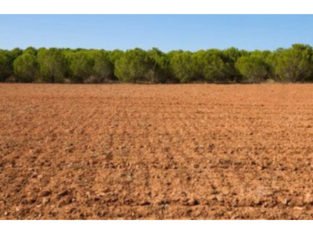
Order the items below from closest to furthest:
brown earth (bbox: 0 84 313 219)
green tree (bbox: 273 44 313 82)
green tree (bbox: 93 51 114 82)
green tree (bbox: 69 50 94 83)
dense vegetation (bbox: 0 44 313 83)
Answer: brown earth (bbox: 0 84 313 219), green tree (bbox: 273 44 313 82), dense vegetation (bbox: 0 44 313 83), green tree (bbox: 69 50 94 83), green tree (bbox: 93 51 114 82)

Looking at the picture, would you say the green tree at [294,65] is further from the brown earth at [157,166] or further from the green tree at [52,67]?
the brown earth at [157,166]

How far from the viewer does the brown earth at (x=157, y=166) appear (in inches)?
201

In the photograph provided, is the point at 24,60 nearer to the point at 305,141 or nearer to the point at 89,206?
the point at 305,141

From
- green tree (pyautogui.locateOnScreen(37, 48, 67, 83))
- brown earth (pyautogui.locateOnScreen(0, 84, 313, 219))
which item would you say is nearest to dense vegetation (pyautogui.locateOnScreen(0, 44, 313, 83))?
green tree (pyautogui.locateOnScreen(37, 48, 67, 83))

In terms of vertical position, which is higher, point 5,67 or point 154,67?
point 154,67

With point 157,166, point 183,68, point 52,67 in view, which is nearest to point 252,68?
point 183,68

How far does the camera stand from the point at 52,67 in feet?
117

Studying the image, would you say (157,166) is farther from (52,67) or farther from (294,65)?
(294,65)

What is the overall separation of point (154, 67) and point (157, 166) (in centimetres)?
2980

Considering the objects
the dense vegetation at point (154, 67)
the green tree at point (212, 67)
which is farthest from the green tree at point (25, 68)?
the green tree at point (212, 67)

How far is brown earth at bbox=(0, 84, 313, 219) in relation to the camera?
5.10 meters

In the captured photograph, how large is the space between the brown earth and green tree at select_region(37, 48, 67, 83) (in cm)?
2310

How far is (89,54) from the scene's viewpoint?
37.2 metres

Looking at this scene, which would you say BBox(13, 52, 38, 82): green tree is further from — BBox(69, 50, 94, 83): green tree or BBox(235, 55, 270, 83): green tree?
BBox(235, 55, 270, 83): green tree
